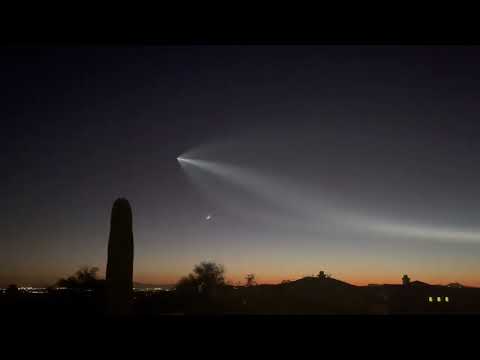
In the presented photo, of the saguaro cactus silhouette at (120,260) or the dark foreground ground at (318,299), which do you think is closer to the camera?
the saguaro cactus silhouette at (120,260)

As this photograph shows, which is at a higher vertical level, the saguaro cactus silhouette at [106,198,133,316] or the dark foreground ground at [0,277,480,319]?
the saguaro cactus silhouette at [106,198,133,316]

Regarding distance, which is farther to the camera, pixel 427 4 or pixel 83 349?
pixel 427 4

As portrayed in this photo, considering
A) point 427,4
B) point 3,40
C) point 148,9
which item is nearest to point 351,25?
point 427,4

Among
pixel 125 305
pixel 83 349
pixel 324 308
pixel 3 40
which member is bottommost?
pixel 324 308

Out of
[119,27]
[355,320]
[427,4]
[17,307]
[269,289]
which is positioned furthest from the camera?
[269,289]

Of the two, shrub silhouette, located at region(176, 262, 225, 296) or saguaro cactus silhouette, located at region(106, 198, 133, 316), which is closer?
saguaro cactus silhouette, located at region(106, 198, 133, 316)

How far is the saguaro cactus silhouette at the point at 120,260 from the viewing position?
15352 mm

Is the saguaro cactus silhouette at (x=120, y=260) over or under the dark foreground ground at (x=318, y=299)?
over

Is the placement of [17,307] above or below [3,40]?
below

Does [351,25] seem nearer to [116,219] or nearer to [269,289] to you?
[116,219]

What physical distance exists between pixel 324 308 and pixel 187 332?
3434 centimetres

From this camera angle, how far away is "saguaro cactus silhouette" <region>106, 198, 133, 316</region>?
50.4 feet

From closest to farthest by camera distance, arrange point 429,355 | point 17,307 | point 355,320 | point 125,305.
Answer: point 429,355 → point 355,320 → point 17,307 → point 125,305

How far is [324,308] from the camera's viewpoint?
32.8 metres
